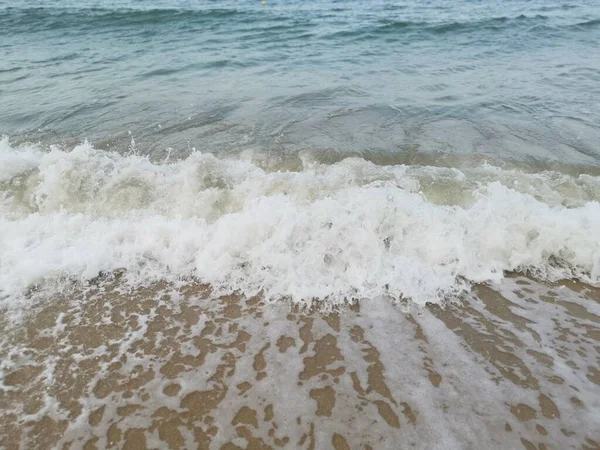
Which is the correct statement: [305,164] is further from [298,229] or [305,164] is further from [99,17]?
[99,17]

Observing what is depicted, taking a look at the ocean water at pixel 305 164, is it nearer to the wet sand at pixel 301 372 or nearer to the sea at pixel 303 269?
the sea at pixel 303 269

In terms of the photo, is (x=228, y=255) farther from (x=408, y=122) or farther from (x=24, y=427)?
(x=408, y=122)

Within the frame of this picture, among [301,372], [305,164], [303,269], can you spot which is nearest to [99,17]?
[305,164]

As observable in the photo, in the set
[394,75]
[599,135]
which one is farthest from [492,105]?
[394,75]

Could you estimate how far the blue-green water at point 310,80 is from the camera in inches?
267

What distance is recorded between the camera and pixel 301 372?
2920 millimetres

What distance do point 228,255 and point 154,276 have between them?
0.70 metres

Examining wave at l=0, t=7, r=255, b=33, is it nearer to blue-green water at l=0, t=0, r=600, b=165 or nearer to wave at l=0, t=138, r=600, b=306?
blue-green water at l=0, t=0, r=600, b=165

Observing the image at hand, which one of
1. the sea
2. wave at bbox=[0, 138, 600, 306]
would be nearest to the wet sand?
the sea

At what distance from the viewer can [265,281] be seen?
12.3 ft

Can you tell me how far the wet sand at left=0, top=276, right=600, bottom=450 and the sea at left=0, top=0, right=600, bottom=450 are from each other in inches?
0.6

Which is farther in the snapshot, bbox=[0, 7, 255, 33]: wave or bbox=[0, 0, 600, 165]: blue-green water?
bbox=[0, 7, 255, 33]: wave

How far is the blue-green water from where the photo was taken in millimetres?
6789

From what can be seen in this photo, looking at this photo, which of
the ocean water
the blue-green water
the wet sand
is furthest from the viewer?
the blue-green water
